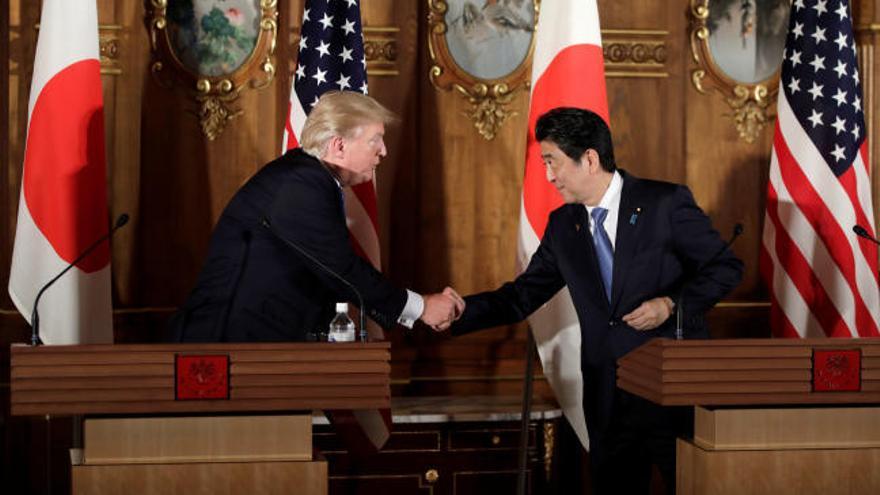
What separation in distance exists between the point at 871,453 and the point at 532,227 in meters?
2.00

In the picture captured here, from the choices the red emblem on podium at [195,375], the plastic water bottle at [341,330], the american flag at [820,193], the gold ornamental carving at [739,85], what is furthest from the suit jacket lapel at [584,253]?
the gold ornamental carving at [739,85]

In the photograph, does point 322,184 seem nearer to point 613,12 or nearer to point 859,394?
point 859,394

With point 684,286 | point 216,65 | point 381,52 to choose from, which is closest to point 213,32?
point 216,65

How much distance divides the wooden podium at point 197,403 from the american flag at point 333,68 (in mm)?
1724

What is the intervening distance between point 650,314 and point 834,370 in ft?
2.03

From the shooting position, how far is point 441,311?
4.24 metres

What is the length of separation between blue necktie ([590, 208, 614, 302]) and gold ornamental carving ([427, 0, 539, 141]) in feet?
5.40

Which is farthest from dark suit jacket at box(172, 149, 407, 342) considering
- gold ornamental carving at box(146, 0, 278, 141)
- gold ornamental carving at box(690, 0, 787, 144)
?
gold ornamental carving at box(690, 0, 787, 144)

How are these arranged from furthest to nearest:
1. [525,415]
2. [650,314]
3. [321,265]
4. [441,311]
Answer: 1. [525,415]
2. [441,311]
3. [650,314]
4. [321,265]

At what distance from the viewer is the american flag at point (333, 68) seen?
16.7ft

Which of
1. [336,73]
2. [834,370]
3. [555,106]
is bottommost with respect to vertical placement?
[834,370]

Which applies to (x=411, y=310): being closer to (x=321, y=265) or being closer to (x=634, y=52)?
(x=321, y=265)

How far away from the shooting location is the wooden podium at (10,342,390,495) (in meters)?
3.29

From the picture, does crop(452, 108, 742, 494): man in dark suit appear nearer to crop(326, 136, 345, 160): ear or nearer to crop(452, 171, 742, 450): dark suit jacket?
crop(452, 171, 742, 450): dark suit jacket
